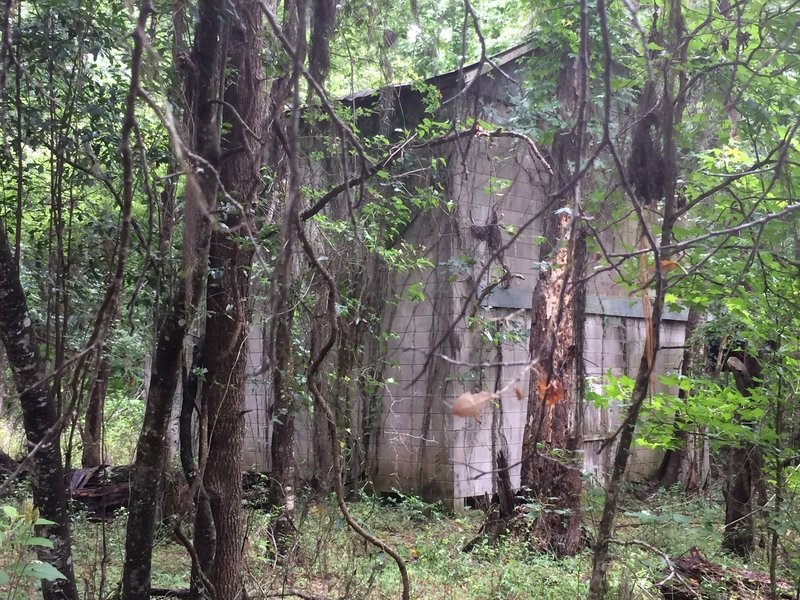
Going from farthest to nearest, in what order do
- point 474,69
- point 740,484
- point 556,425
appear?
point 474,69 < point 556,425 < point 740,484

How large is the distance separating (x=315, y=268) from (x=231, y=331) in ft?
4.55

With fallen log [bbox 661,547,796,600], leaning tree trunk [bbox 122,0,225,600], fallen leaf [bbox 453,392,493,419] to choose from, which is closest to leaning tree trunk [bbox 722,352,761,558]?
fallen log [bbox 661,547,796,600]

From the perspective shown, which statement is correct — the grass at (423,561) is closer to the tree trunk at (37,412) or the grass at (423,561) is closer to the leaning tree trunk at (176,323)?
the tree trunk at (37,412)

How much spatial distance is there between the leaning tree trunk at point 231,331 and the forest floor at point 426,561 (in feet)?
1.24

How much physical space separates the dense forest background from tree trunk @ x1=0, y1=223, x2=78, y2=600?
0.01 metres

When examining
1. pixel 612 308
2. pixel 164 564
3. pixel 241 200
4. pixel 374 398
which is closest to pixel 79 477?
pixel 164 564

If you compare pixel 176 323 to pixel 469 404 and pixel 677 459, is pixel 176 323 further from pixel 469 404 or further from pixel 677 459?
pixel 677 459

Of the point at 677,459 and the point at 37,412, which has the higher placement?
the point at 37,412

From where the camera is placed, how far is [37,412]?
3420mm

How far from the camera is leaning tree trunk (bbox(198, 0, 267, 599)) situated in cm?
405

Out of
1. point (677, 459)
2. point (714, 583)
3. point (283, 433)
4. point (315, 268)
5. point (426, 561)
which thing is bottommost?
point (426, 561)

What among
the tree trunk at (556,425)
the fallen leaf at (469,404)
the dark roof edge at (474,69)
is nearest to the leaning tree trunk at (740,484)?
the tree trunk at (556,425)

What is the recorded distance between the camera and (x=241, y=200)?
4.06 metres

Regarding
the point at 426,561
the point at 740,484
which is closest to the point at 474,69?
the point at 740,484
